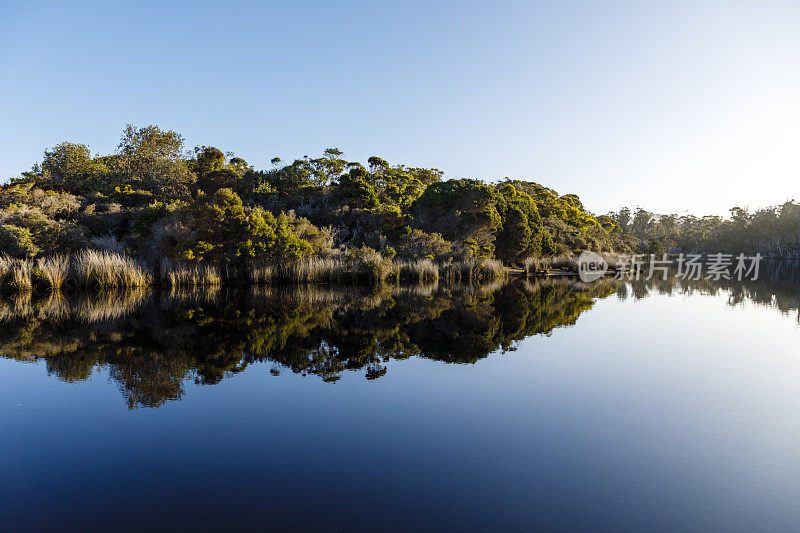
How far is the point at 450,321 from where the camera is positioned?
13867mm

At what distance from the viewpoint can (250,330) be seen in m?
11.8

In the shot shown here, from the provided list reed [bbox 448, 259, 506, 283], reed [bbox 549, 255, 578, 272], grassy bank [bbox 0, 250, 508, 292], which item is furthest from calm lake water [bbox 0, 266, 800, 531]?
reed [bbox 549, 255, 578, 272]

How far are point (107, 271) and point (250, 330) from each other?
39.4ft

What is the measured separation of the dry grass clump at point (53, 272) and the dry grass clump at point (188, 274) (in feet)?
12.0

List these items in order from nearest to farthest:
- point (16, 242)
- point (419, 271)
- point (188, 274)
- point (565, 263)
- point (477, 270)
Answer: point (16, 242) < point (188, 274) < point (419, 271) < point (477, 270) < point (565, 263)

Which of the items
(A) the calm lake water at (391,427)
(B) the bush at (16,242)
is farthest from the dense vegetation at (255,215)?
(A) the calm lake water at (391,427)

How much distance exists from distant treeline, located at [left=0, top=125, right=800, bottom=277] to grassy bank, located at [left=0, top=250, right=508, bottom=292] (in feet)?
0.89

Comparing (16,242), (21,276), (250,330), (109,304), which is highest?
(16,242)

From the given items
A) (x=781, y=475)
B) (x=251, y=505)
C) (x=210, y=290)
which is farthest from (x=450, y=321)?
(x=210, y=290)

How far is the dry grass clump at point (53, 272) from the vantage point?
19.0 meters

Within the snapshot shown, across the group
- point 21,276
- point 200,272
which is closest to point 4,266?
point 21,276

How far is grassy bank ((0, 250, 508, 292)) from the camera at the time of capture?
19266mm

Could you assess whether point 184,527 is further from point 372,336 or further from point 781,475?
point 372,336

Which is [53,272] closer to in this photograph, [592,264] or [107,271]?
[107,271]
